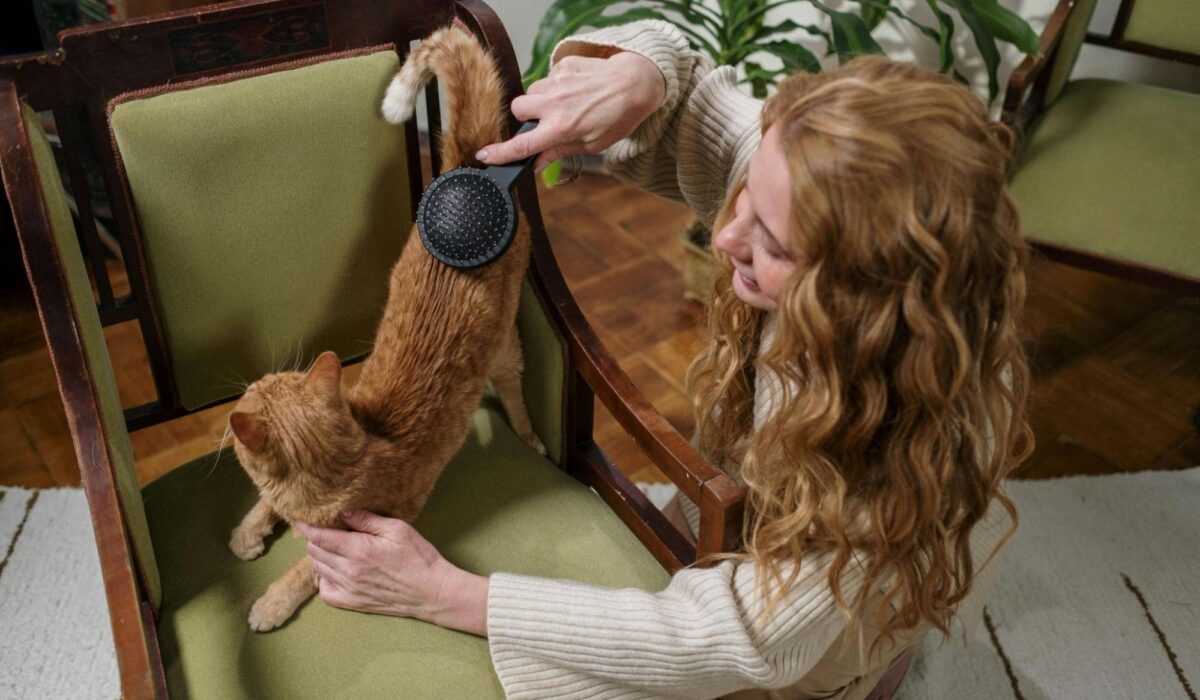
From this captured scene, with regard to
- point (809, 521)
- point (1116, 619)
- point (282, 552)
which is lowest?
point (1116, 619)

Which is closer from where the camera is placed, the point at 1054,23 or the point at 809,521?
the point at 809,521

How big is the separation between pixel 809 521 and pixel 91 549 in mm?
1247

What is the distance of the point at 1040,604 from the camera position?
1.51 metres

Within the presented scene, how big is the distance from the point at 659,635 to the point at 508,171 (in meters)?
0.45

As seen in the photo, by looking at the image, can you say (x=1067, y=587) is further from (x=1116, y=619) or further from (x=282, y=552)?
(x=282, y=552)

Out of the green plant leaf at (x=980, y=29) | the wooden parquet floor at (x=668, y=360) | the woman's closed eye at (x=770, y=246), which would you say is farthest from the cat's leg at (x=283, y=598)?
the green plant leaf at (x=980, y=29)

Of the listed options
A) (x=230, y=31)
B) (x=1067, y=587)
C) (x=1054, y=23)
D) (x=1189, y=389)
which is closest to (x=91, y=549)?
(x=230, y=31)

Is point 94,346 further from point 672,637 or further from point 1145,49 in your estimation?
point 1145,49

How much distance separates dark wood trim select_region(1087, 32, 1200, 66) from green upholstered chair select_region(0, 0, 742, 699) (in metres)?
1.36

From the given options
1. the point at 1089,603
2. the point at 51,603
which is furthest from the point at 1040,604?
the point at 51,603

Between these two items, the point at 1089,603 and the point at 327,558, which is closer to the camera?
the point at 327,558

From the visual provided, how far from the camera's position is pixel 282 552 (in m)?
0.98

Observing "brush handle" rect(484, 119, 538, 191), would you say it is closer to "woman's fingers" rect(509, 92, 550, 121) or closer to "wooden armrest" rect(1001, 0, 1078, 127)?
"woman's fingers" rect(509, 92, 550, 121)

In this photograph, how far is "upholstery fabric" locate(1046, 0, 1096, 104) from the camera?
1640mm
